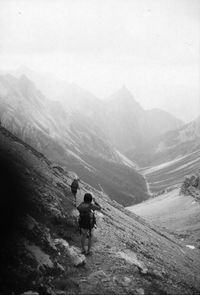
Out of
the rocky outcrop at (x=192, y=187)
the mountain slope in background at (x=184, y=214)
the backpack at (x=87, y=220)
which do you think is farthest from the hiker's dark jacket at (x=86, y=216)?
the rocky outcrop at (x=192, y=187)

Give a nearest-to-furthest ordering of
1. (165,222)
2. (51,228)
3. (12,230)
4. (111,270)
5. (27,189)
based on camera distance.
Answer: (12,230), (111,270), (51,228), (27,189), (165,222)

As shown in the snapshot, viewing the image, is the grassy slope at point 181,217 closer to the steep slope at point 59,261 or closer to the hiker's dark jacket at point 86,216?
the steep slope at point 59,261

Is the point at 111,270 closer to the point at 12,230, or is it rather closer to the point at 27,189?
the point at 12,230

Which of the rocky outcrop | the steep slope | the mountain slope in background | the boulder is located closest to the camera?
the steep slope

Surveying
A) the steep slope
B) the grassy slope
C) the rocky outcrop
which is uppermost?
the rocky outcrop

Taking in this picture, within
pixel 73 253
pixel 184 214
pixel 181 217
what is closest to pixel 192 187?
pixel 184 214

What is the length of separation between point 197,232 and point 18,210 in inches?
2266

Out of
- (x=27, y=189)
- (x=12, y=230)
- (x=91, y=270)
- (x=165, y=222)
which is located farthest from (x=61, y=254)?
(x=165, y=222)

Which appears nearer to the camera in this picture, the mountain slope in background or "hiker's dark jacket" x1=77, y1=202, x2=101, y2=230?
"hiker's dark jacket" x1=77, y1=202, x2=101, y2=230

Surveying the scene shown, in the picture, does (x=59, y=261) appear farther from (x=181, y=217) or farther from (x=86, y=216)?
(x=181, y=217)

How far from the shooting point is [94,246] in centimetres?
1853

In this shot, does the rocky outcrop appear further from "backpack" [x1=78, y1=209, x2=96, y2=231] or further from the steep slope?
"backpack" [x1=78, y1=209, x2=96, y2=231]

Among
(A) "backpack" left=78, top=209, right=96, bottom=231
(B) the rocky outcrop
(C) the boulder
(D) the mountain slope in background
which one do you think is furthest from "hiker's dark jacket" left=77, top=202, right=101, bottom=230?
(B) the rocky outcrop

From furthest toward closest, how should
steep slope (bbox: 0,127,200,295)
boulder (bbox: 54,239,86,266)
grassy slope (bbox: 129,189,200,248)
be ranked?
grassy slope (bbox: 129,189,200,248) < boulder (bbox: 54,239,86,266) < steep slope (bbox: 0,127,200,295)
